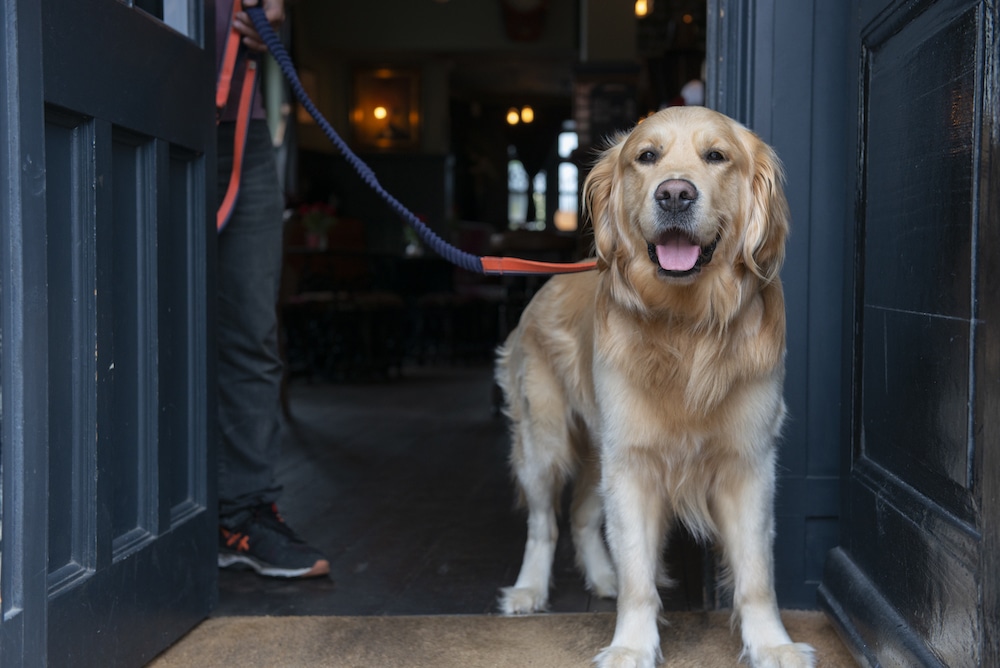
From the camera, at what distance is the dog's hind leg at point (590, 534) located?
2.26 m

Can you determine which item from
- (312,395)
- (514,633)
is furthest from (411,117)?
(514,633)

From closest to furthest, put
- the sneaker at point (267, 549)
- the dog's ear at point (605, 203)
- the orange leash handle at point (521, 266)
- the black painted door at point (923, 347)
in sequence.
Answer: the black painted door at point (923, 347), the dog's ear at point (605, 203), the orange leash handle at point (521, 266), the sneaker at point (267, 549)

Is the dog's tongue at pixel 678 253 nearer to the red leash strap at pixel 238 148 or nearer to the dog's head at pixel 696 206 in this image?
the dog's head at pixel 696 206

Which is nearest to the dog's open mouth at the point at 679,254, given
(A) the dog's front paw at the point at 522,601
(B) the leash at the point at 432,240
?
(B) the leash at the point at 432,240

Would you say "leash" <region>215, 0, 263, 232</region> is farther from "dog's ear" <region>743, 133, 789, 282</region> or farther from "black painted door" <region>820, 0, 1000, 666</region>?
"black painted door" <region>820, 0, 1000, 666</region>

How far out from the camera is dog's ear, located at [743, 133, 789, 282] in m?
1.71

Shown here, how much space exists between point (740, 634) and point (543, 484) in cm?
61

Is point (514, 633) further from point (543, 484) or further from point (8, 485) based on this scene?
point (8, 485)

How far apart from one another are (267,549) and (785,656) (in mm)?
1273

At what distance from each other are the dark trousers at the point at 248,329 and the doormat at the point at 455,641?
1.48ft

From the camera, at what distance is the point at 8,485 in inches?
51.3

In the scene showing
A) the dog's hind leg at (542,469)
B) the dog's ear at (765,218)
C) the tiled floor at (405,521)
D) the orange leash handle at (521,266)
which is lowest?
the tiled floor at (405,521)

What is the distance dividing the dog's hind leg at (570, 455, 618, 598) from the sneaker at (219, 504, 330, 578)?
633mm

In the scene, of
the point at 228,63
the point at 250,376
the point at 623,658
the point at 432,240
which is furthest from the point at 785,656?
the point at 228,63
